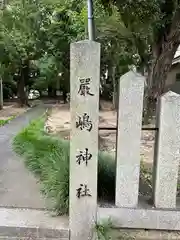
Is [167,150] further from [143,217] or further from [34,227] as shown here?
[34,227]

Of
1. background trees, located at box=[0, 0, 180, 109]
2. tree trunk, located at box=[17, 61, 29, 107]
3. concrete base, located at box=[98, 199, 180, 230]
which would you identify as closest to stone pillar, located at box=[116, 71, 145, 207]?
concrete base, located at box=[98, 199, 180, 230]

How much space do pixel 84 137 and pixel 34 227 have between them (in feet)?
3.69

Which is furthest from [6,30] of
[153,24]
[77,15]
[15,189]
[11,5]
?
[15,189]

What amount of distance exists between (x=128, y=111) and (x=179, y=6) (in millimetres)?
4639

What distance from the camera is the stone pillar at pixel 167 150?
2.77 meters

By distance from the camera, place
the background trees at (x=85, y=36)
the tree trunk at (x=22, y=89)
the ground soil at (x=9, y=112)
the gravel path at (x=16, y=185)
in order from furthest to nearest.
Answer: the tree trunk at (x=22, y=89)
the ground soil at (x=9, y=112)
the background trees at (x=85, y=36)
the gravel path at (x=16, y=185)

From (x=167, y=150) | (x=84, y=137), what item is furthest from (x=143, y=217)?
(x=84, y=137)

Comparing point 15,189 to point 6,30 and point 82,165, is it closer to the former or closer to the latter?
point 82,165

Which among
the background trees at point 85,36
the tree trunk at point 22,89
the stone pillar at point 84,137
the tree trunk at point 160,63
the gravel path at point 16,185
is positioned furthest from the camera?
the tree trunk at point 22,89

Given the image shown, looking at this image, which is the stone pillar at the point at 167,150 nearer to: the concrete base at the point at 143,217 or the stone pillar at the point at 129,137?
the concrete base at the point at 143,217

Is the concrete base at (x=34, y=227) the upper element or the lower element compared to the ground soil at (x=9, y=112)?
upper

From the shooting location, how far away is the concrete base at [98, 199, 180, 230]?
9.53 feet

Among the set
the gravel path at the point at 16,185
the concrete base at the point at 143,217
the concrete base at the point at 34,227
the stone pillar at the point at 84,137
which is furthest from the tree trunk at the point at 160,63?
the concrete base at the point at 34,227

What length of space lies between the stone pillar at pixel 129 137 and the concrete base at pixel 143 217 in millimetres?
81
